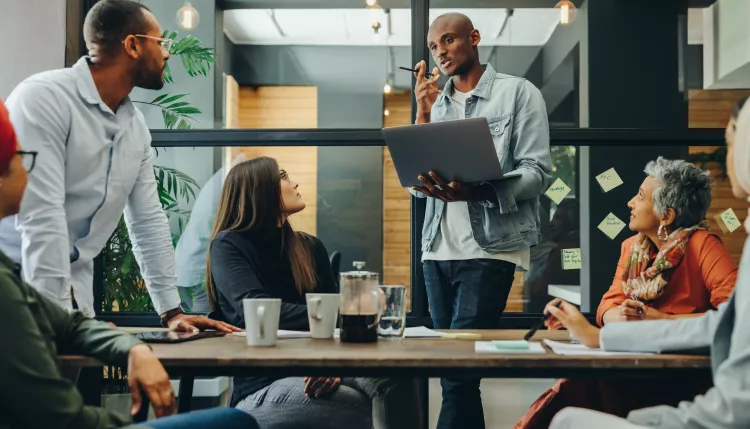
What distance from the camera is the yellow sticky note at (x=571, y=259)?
3.66 m

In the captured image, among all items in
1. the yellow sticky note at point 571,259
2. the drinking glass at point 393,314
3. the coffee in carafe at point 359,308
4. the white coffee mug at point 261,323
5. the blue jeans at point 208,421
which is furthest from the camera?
the yellow sticky note at point 571,259

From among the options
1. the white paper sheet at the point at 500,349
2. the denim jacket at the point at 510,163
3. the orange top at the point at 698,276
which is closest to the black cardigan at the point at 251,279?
the denim jacket at the point at 510,163

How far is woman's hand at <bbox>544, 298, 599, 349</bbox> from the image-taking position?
1691 millimetres

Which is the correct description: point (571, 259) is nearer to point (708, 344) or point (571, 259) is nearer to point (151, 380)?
point (708, 344)

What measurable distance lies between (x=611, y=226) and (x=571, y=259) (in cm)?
23

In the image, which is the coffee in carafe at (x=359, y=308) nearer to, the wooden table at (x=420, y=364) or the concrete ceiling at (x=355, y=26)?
the wooden table at (x=420, y=364)

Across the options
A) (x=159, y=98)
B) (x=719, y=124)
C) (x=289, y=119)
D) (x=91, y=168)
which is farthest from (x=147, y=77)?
(x=719, y=124)

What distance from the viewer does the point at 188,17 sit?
152 inches

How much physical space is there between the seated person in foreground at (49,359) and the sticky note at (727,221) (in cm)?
275

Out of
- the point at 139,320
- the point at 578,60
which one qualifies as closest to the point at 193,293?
the point at 139,320

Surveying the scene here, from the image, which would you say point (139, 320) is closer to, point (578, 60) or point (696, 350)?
point (578, 60)

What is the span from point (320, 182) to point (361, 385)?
1630mm

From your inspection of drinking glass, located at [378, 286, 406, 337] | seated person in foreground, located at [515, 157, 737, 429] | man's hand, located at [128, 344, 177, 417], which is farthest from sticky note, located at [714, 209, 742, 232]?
man's hand, located at [128, 344, 177, 417]

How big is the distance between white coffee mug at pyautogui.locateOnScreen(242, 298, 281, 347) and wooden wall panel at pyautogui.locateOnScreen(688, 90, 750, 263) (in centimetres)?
253
